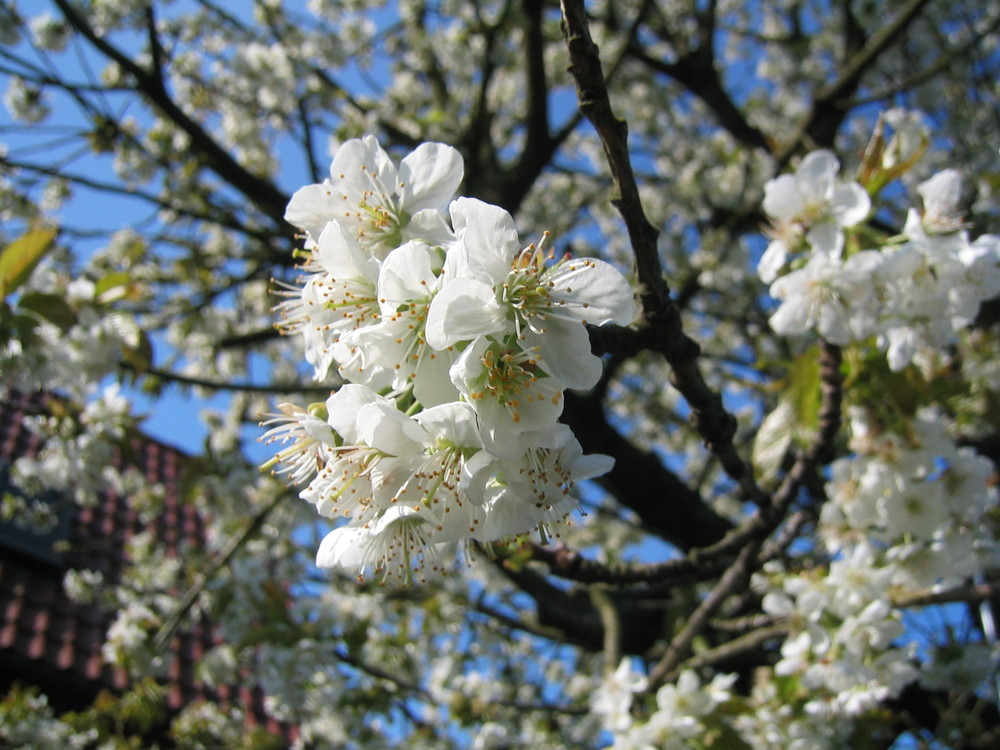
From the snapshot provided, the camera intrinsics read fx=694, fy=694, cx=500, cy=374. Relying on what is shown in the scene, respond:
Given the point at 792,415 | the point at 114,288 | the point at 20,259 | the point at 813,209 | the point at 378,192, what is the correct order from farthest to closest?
the point at 114,288 < the point at 792,415 < the point at 20,259 < the point at 813,209 < the point at 378,192

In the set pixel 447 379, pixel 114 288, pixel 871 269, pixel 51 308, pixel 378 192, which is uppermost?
pixel 114 288

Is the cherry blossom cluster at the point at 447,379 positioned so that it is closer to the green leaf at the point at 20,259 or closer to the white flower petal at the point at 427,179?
the white flower petal at the point at 427,179

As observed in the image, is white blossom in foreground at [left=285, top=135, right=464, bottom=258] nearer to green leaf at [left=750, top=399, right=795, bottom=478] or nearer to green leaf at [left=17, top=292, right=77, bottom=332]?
green leaf at [left=17, top=292, right=77, bottom=332]

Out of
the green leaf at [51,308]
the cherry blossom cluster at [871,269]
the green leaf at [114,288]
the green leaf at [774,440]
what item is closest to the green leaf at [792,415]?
the green leaf at [774,440]

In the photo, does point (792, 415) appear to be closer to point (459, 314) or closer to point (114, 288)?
point (459, 314)

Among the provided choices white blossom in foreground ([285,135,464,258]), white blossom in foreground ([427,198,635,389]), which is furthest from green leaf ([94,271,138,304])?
white blossom in foreground ([427,198,635,389])

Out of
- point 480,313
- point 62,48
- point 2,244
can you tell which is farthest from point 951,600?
point 62,48

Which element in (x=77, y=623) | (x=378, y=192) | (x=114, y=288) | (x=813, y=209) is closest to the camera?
(x=378, y=192)

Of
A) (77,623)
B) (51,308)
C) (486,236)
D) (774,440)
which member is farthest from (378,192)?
(77,623)
